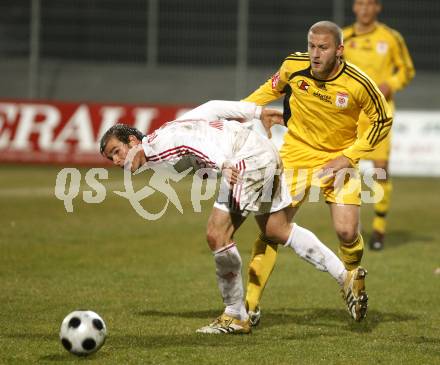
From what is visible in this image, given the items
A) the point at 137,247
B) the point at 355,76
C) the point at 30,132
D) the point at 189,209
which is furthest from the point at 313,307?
the point at 30,132

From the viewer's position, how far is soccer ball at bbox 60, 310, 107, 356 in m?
5.92

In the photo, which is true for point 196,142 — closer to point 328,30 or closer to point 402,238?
point 328,30

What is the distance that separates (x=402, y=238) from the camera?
12883mm

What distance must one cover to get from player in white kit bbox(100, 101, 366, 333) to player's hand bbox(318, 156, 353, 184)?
0.44 metres

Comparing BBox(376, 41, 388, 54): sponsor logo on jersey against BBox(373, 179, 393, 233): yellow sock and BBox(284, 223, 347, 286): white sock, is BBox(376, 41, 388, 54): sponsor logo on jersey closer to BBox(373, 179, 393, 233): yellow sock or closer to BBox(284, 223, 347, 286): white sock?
BBox(373, 179, 393, 233): yellow sock

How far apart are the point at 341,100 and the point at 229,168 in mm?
1606

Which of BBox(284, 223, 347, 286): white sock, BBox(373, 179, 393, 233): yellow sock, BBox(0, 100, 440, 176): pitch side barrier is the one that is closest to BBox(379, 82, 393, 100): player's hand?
BBox(373, 179, 393, 233): yellow sock

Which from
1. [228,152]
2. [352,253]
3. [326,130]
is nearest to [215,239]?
[228,152]

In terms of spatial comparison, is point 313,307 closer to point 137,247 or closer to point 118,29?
point 137,247

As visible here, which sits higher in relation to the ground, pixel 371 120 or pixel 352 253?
pixel 371 120

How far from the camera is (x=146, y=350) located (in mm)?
6367

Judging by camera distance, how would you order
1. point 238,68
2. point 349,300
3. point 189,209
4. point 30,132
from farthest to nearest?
1. point 238,68
2. point 30,132
3. point 189,209
4. point 349,300

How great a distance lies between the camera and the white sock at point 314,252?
703cm

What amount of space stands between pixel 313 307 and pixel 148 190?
32.1 feet
